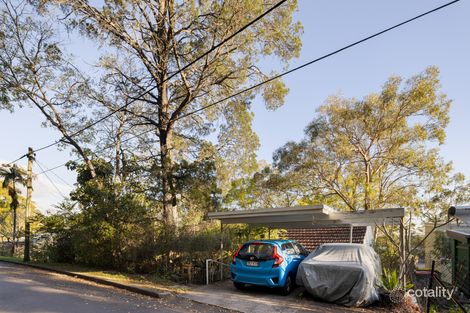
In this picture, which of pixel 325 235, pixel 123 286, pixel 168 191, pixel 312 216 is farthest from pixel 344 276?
pixel 325 235

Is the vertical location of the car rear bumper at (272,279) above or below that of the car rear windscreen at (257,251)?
below

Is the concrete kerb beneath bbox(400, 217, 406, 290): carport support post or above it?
beneath

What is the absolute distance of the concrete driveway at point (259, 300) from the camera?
807cm

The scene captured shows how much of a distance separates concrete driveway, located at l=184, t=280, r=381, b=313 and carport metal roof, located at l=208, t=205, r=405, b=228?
2.19 m

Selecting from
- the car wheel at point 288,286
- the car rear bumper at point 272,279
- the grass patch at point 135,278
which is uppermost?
the car rear bumper at point 272,279

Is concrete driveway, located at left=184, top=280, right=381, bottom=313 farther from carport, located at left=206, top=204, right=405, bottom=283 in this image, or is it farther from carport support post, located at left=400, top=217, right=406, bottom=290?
carport, located at left=206, top=204, right=405, bottom=283

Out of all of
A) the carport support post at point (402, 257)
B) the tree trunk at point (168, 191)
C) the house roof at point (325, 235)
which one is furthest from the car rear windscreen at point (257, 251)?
the house roof at point (325, 235)

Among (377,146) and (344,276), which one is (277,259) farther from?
(377,146)

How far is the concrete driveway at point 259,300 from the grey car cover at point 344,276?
0.25 metres

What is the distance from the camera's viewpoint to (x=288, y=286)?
9.62 m

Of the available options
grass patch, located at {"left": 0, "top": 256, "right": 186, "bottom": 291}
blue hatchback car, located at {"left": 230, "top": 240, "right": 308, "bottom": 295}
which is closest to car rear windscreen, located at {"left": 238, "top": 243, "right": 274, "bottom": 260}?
blue hatchback car, located at {"left": 230, "top": 240, "right": 308, "bottom": 295}

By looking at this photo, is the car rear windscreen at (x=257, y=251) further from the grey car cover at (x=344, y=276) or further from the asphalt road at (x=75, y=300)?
the asphalt road at (x=75, y=300)

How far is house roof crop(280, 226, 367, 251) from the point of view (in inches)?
737

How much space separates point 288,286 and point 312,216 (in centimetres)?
230
